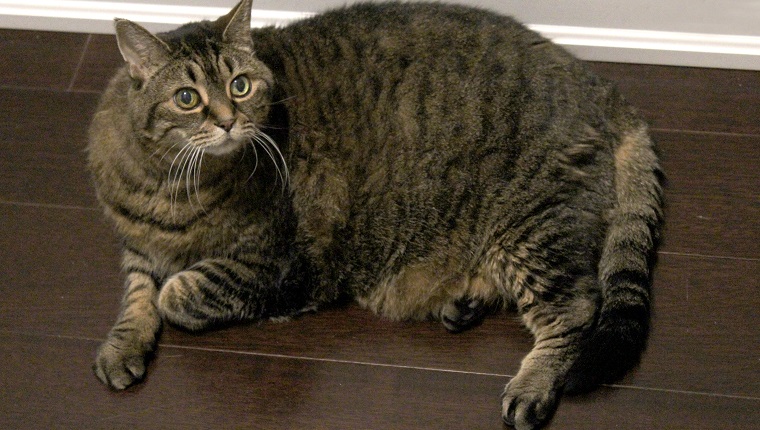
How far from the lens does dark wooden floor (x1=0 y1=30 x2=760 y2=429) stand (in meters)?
1.90

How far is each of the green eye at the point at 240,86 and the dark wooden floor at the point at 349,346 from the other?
564 mm

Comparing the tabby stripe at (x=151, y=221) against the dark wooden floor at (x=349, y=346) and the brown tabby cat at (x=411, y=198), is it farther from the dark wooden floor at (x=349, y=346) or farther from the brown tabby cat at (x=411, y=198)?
the dark wooden floor at (x=349, y=346)

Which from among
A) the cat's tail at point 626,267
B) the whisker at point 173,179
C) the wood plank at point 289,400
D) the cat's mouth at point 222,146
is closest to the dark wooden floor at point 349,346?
the wood plank at point 289,400

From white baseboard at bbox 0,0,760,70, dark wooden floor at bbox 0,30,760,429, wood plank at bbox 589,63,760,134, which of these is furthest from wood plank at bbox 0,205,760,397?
white baseboard at bbox 0,0,760,70

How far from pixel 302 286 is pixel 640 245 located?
0.75 meters

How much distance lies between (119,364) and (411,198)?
2.39ft

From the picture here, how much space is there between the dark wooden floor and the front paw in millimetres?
29

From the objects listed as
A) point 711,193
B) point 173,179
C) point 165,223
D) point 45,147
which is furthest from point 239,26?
point 711,193

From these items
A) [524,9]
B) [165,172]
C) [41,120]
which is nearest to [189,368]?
[165,172]

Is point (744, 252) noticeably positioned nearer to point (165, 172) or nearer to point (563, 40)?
point (563, 40)

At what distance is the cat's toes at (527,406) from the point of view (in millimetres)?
1849

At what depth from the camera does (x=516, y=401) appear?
1866 millimetres

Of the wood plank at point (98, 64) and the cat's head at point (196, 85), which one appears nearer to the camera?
the cat's head at point (196, 85)

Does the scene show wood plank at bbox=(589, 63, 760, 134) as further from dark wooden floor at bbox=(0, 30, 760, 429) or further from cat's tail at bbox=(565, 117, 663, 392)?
cat's tail at bbox=(565, 117, 663, 392)
